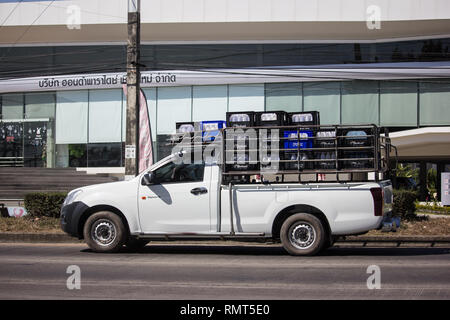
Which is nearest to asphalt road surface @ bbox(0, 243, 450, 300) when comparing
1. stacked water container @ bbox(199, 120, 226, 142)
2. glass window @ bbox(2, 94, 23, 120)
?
stacked water container @ bbox(199, 120, 226, 142)

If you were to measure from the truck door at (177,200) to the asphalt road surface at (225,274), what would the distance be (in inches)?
24.1

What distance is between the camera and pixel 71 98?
1289 inches

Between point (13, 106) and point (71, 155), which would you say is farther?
point (13, 106)

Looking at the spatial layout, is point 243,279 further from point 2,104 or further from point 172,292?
point 2,104

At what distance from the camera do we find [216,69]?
31.0 metres

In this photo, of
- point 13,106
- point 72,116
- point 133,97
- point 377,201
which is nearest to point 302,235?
point 377,201

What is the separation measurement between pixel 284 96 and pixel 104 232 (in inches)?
808

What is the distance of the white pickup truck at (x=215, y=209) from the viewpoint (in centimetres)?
1082

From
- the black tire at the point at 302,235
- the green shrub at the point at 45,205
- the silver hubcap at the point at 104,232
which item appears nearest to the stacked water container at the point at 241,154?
the black tire at the point at 302,235

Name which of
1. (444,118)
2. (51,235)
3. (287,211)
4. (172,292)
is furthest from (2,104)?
(172,292)

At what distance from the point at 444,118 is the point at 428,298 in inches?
977

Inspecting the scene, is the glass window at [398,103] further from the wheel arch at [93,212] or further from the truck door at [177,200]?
the wheel arch at [93,212]

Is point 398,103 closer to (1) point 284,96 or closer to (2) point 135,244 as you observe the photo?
(1) point 284,96

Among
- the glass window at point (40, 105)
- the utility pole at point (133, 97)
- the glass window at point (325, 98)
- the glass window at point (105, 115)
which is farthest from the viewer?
the glass window at point (40, 105)
